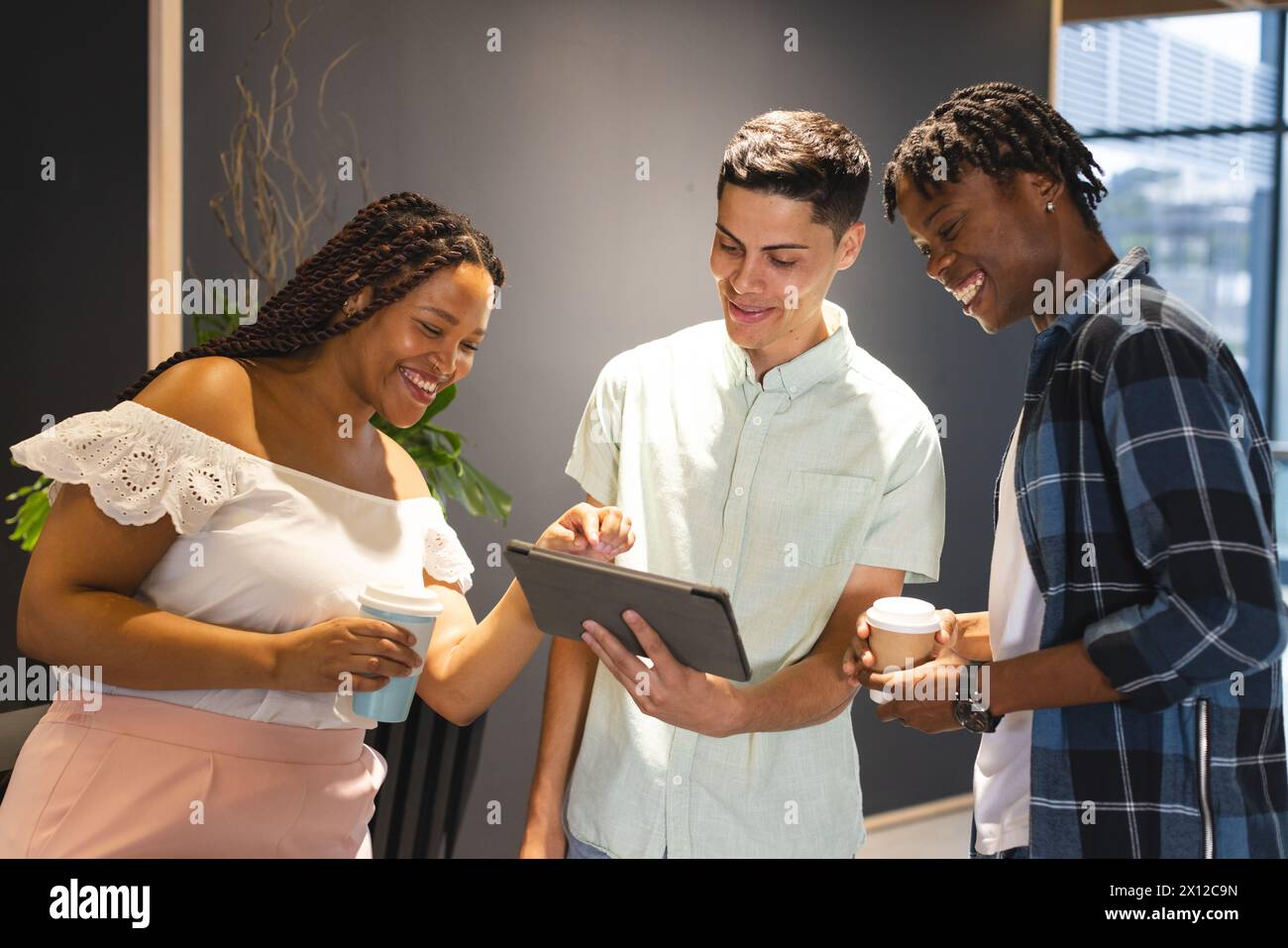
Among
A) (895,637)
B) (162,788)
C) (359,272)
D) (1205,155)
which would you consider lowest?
(162,788)

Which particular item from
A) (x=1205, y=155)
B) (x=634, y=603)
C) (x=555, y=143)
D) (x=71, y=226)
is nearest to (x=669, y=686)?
(x=634, y=603)

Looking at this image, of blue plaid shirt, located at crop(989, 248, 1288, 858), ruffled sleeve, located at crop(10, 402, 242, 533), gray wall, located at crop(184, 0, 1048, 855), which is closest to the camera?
blue plaid shirt, located at crop(989, 248, 1288, 858)

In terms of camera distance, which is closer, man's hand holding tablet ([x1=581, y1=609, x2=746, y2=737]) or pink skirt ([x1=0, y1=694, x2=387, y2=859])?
pink skirt ([x1=0, y1=694, x2=387, y2=859])

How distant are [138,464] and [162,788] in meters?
0.42

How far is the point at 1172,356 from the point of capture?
55.2 inches

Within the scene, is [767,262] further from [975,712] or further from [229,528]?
[229,528]

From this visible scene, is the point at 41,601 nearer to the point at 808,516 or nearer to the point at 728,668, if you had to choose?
the point at 728,668

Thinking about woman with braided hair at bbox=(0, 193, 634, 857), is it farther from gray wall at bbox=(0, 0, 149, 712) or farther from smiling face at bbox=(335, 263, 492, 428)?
gray wall at bbox=(0, 0, 149, 712)

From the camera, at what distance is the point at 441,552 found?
6.18 ft

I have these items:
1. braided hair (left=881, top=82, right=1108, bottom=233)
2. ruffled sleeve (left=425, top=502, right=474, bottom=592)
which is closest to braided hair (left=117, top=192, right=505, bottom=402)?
ruffled sleeve (left=425, top=502, right=474, bottom=592)

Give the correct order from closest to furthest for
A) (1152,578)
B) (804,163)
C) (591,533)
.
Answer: (1152,578)
(591,533)
(804,163)

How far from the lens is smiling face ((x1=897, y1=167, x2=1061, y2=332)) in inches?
66.1

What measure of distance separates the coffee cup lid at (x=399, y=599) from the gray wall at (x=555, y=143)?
6.02ft

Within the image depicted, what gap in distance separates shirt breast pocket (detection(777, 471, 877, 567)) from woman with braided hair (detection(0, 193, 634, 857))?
31 centimetres
